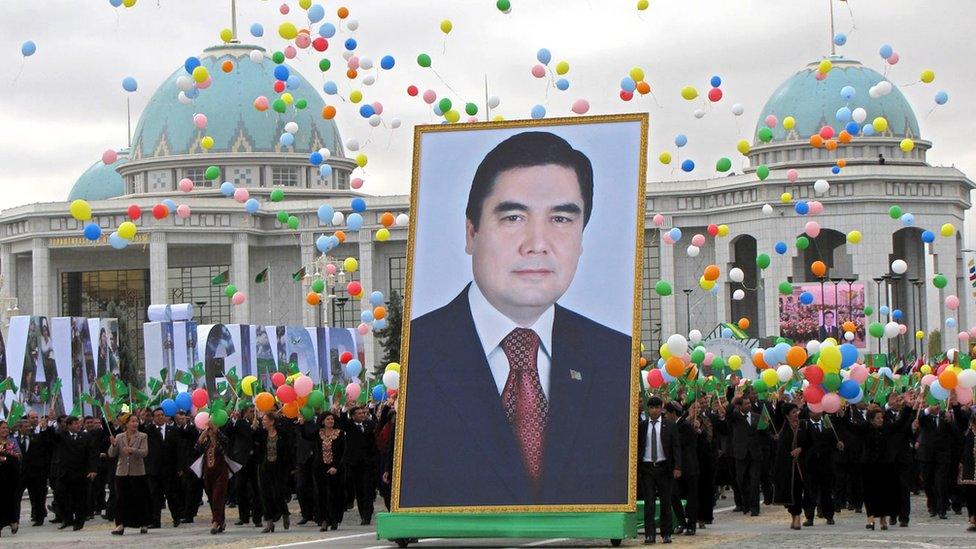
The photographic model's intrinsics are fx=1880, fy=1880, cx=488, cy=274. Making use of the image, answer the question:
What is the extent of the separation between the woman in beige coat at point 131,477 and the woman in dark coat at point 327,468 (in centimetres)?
244

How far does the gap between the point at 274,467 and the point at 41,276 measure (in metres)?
78.6

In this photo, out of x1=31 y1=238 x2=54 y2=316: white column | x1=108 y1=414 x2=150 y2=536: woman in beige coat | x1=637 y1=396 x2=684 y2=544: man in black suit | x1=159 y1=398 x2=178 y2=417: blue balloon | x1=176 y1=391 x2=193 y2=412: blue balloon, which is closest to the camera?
x1=637 y1=396 x2=684 y2=544: man in black suit

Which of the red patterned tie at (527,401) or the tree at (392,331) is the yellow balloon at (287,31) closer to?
the red patterned tie at (527,401)

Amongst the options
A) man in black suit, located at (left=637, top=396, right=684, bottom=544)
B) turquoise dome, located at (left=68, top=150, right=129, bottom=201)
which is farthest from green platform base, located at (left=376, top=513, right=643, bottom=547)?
turquoise dome, located at (left=68, top=150, right=129, bottom=201)

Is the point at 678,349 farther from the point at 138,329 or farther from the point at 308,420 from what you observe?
the point at 138,329

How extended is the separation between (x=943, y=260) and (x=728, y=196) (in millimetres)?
11228

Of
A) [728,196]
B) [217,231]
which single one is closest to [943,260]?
[728,196]

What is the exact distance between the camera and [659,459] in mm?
21625

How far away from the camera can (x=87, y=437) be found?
28.3 meters

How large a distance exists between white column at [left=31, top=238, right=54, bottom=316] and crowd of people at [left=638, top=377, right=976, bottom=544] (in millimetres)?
78435

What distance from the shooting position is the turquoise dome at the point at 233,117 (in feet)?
340

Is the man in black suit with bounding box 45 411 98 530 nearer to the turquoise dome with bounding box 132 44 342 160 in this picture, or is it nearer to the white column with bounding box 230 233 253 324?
the white column with bounding box 230 233 253 324

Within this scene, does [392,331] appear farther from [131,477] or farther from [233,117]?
[131,477]

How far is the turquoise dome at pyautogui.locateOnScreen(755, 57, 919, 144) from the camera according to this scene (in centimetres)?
9838
